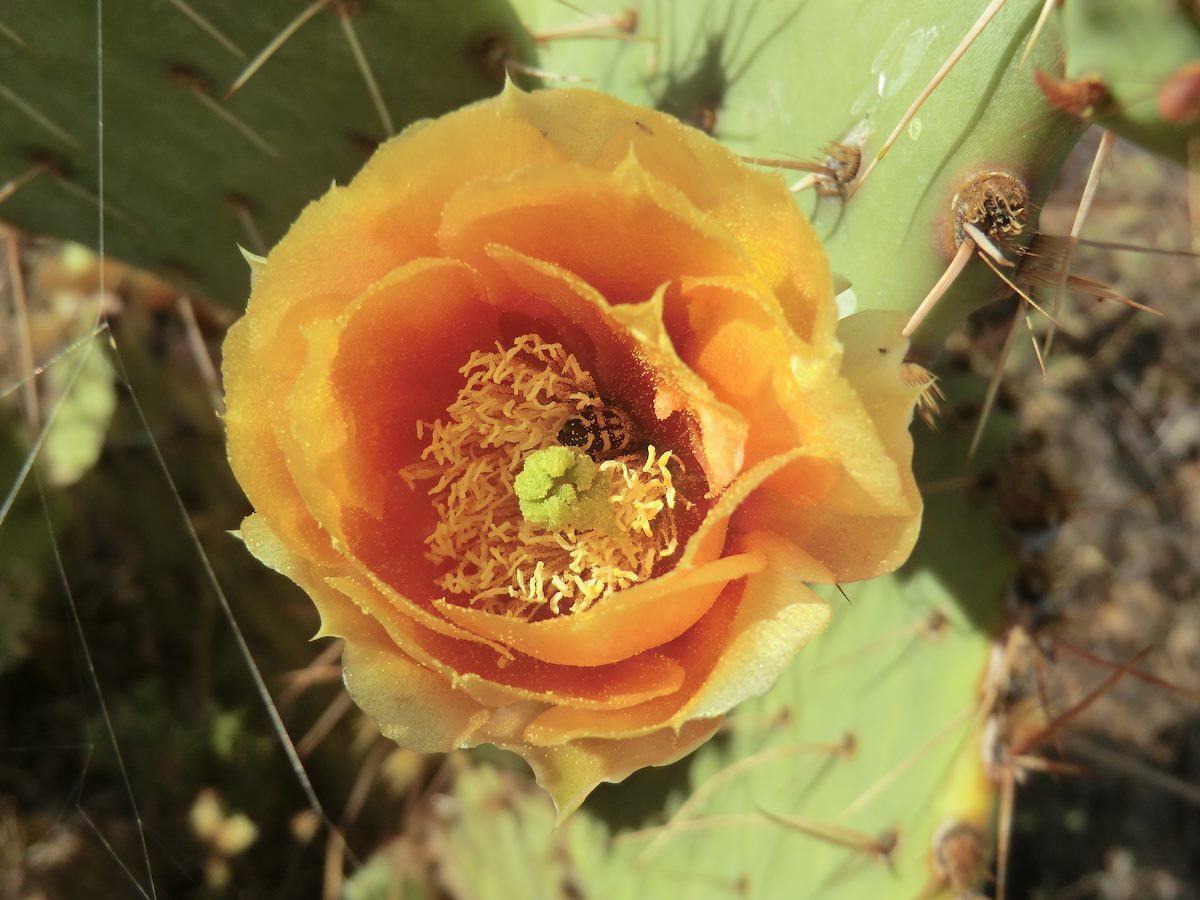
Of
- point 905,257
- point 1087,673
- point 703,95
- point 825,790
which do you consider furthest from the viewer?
point 1087,673

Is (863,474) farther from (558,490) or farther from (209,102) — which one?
(209,102)

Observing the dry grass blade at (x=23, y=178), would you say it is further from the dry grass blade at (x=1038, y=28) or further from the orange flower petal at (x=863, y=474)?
the dry grass blade at (x=1038, y=28)

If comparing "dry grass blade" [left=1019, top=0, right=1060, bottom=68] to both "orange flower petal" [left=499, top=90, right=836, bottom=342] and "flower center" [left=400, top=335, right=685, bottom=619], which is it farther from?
"flower center" [left=400, top=335, right=685, bottom=619]

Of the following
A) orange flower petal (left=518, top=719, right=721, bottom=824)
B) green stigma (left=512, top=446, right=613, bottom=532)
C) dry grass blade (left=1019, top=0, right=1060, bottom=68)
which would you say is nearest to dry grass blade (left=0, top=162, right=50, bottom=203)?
green stigma (left=512, top=446, right=613, bottom=532)

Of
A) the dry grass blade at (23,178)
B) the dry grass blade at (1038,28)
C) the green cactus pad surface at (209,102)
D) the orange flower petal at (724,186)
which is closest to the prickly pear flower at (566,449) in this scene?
the orange flower petal at (724,186)

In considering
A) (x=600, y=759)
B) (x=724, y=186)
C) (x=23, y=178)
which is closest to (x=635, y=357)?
(x=724, y=186)

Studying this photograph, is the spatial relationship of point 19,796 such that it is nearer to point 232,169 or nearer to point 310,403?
point 232,169

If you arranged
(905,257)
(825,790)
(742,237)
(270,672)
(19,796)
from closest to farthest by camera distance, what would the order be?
1. (742,237)
2. (905,257)
3. (825,790)
4. (270,672)
5. (19,796)

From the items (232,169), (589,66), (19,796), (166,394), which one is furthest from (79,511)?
(589,66)
